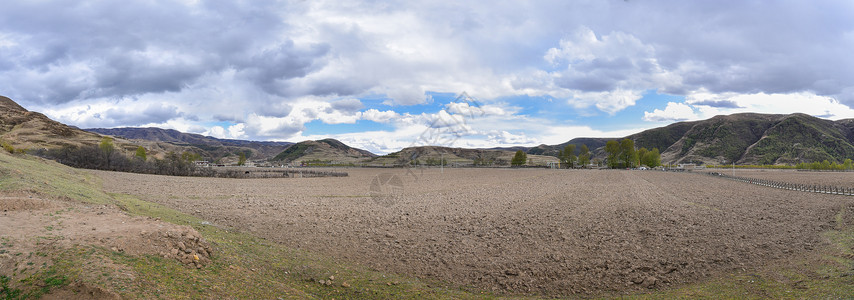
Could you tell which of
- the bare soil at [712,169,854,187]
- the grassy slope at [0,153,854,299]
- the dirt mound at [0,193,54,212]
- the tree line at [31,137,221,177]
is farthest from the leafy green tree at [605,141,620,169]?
the dirt mound at [0,193,54,212]

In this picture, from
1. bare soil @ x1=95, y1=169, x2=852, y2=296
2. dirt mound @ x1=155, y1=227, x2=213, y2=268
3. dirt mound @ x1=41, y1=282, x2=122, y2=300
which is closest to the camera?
dirt mound @ x1=41, y1=282, x2=122, y2=300

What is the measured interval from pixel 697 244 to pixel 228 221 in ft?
53.7

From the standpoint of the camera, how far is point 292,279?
865cm

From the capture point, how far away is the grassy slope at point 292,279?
6.11 meters

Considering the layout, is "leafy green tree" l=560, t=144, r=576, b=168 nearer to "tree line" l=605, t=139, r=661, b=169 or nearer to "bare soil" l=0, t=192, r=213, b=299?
"tree line" l=605, t=139, r=661, b=169

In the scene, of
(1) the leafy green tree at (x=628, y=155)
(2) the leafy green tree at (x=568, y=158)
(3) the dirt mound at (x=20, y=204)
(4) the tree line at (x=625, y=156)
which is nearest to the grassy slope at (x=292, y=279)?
(3) the dirt mound at (x=20, y=204)

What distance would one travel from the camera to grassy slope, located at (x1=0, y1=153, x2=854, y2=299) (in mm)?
6107

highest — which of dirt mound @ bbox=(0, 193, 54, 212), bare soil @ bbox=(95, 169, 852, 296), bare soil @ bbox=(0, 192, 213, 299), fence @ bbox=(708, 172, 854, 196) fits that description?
dirt mound @ bbox=(0, 193, 54, 212)

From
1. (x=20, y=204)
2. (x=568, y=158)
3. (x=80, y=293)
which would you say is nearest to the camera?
(x=80, y=293)

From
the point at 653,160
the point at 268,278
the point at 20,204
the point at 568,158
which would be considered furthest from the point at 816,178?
the point at 20,204

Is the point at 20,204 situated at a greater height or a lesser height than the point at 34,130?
lesser

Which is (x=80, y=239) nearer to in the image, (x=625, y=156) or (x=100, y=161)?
(x=100, y=161)

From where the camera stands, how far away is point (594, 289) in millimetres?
8992

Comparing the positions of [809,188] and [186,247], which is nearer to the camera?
[186,247]
